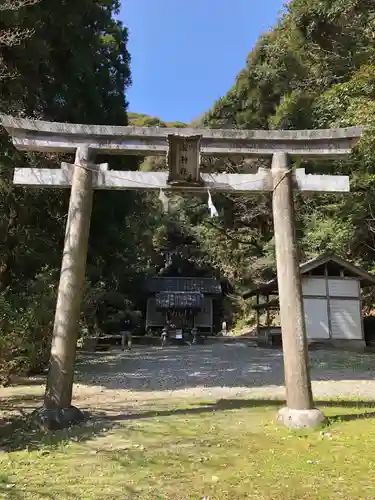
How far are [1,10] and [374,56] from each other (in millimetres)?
15007

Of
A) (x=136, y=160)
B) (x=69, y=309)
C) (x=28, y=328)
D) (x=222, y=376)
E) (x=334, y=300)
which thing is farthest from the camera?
(x=334, y=300)

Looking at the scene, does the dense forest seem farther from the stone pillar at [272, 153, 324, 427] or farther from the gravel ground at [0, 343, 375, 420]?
the stone pillar at [272, 153, 324, 427]

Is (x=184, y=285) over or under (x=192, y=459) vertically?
over

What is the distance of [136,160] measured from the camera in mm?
14719

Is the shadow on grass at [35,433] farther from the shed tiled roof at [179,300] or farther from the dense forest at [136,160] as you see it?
the shed tiled roof at [179,300]

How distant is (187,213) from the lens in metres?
33.2

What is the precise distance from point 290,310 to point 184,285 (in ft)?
81.5

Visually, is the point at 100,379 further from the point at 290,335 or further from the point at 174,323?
the point at 174,323

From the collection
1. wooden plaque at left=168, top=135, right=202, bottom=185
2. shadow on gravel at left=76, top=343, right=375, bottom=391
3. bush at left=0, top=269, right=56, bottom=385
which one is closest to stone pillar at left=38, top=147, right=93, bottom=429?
wooden plaque at left=168, top=135, right=202, bottom=185

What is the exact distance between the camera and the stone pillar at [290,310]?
16.2 feet

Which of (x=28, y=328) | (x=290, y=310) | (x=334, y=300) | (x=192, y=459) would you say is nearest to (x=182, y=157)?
(x=290, y=310)

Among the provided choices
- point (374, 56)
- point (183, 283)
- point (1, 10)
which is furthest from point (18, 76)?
point (183, 283)

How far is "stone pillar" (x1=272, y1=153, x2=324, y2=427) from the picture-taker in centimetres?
493

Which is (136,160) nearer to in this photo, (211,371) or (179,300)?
(211,371)
